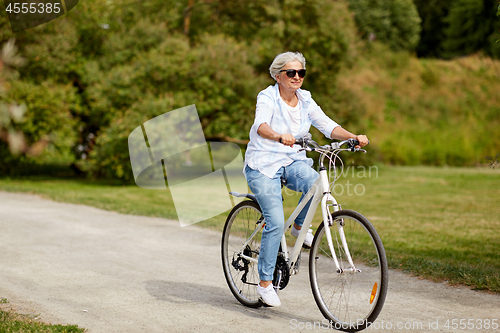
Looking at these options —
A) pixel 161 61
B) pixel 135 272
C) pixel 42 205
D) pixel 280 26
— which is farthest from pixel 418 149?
pixel 135 272

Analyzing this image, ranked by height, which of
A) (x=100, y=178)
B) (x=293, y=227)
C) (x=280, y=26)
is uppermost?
(x=280, y=26)

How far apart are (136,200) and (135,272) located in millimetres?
6895

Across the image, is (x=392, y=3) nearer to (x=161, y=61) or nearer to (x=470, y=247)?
(x=161, y=61)

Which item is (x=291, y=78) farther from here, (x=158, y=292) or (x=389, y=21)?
(x=389, y=21)

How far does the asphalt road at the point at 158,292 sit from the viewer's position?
401 centimetres

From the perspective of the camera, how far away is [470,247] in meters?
7.68

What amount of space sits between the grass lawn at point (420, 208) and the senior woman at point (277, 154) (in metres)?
1.51

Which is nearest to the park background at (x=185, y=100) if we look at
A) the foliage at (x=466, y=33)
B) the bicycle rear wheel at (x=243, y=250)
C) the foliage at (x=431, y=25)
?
the bicycle rear wheel at (x=243, y=250)

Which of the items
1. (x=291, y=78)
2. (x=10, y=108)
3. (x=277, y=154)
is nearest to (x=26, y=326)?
(x=277, y=154)

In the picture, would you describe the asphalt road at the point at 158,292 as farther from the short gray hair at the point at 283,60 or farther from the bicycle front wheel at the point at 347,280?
the short gray hair at the point at 283,60

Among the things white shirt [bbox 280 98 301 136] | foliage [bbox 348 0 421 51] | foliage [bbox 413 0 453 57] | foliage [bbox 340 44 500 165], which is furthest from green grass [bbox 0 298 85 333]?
foliage [bbox 413 0 453 57]

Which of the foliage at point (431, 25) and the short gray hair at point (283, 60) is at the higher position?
the foliage at point (431, 25)

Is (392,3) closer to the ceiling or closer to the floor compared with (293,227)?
closer to the ceiling

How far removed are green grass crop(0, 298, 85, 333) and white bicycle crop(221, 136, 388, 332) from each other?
1.46 m
